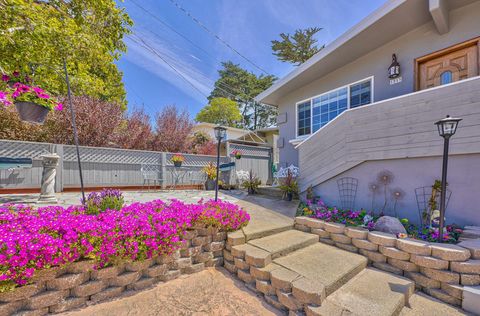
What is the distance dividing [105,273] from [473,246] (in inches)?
181

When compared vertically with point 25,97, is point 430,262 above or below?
below

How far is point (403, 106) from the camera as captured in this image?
3979 mm

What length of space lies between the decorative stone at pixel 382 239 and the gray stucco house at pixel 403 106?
1.20 metres

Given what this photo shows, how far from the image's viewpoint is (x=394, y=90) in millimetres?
5191

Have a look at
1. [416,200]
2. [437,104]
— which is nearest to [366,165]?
[416,200]

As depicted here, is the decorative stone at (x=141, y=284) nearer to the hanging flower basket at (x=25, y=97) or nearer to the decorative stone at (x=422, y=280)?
the hanging flower basket at (x=25, y=97)

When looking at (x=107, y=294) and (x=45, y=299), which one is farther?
(x=107, y=294)

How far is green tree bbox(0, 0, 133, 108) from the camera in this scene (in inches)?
118

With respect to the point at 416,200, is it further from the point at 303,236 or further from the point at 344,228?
the point at 303,236

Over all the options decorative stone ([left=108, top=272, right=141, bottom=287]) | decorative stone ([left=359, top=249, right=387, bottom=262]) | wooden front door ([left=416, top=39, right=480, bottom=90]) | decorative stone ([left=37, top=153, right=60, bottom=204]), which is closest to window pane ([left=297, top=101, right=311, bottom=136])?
wooden front door ([left=416, top=39, right=480, bottom=90])

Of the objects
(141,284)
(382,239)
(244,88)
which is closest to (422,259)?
(382,239)

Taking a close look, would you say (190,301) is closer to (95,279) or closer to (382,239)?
(95,279)

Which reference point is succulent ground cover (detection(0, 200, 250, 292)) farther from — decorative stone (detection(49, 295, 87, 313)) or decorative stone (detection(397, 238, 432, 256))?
decorative stone (detection(397, 238, 432, 256))

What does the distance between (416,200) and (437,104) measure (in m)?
1.74
